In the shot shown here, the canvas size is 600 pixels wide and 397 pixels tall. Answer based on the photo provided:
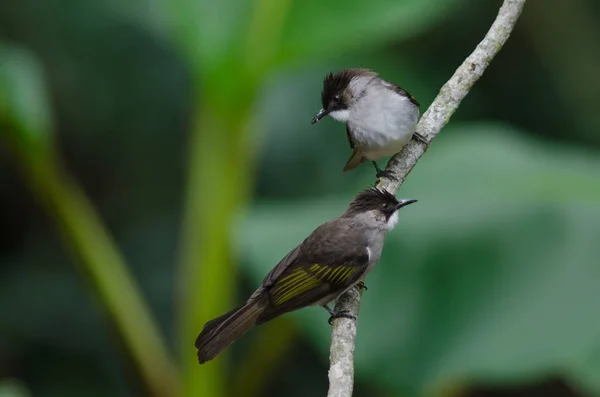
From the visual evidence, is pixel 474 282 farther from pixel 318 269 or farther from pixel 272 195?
pixel 272 195

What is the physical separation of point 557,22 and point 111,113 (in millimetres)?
3513

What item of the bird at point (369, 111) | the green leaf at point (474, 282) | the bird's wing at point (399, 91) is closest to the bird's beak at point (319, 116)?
the bird at point (369, 111)

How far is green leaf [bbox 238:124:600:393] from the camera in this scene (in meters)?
3.85

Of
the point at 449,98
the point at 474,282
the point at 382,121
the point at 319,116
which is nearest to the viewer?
the point at 449,98

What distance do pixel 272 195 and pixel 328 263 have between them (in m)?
4.50

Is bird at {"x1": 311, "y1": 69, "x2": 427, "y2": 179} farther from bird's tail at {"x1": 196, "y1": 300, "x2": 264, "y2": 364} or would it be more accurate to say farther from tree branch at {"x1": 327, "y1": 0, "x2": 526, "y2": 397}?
bird's tail at {"x1": 196, "y1": 300, "x2": 264, "y2": 364}

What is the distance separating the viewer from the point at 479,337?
394 centimetres

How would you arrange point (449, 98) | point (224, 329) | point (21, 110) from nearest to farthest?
point (224, 329) < point (449, 98) < point (21, 110)

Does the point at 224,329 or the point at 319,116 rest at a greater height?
the point at 319,116

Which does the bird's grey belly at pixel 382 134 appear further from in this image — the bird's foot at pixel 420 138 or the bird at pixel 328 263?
the bird at pixel 328 263

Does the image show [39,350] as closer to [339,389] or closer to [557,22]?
[557,22]

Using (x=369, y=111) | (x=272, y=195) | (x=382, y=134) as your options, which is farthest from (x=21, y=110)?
(x=272, y=195)

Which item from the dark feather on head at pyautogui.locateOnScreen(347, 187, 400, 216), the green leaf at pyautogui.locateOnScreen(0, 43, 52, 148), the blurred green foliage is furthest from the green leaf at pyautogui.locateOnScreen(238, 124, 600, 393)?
the dark feather on head at pyautogui.locateOnScreen(347, 187, 400, 216)

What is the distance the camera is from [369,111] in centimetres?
277
